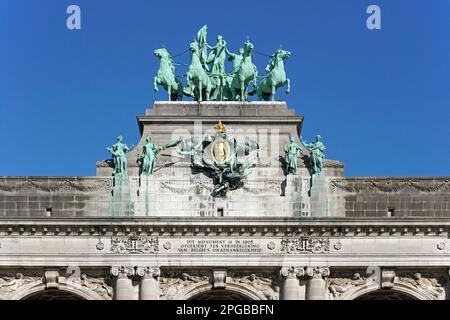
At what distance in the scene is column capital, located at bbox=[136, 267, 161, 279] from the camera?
51156 mm

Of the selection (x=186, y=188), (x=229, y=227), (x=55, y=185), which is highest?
(x=55, y=185)

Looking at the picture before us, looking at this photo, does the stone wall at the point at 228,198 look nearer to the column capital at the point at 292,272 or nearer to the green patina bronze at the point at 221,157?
the green patina bronze at the point at 221,157

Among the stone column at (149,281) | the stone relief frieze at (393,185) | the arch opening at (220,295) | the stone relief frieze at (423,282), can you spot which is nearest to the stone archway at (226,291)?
the arch opening at (220,295)

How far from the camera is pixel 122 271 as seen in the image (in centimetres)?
5122

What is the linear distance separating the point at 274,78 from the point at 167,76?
390cm

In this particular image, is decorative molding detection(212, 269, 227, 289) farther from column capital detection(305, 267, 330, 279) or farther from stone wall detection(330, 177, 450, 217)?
stone wall detection(330, 177, 450, 217)

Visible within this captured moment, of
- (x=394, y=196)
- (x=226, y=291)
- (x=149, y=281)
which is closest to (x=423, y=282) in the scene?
(x=394, y=196)

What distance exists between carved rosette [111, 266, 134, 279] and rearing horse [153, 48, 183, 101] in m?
6.97

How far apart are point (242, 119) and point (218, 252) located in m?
5.01

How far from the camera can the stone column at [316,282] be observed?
51188 millimetres

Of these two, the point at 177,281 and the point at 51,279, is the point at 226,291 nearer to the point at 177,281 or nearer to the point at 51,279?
the point at 177,281

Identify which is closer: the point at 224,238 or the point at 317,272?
the point at 317,272

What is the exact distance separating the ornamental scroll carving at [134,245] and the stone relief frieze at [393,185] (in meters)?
6.58
